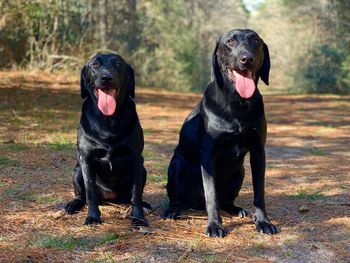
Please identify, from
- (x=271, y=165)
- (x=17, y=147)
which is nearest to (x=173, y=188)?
(x=271, y=165)

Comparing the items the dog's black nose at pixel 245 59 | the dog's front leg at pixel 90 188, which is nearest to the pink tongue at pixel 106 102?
the dog's front leg at pixel 90 188

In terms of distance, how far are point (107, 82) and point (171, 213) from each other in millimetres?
1172

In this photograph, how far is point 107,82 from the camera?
3750 millimetres

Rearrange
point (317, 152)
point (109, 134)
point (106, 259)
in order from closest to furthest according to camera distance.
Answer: point (106, 259), point (109, 134), point (317, 152)

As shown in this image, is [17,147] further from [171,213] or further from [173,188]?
[171,213]

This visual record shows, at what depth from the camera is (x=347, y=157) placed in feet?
23.6

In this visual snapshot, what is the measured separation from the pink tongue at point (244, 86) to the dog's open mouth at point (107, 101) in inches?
37.4

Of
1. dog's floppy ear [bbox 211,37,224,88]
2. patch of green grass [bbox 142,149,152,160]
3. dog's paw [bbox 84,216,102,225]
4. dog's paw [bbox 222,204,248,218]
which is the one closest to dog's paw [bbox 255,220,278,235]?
dog's paw [bbox 222,204,248,218]

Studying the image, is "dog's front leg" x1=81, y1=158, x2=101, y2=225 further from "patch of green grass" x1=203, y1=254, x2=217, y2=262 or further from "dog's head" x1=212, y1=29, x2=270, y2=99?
"dog's head" x1=212, y1=29, x2=270, y2=99

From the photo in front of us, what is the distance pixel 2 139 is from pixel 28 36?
878 cm

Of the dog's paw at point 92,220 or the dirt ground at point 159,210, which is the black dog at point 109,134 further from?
the dirt ground at point 159,210

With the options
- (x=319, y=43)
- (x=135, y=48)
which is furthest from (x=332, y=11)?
(x=135, y=48)

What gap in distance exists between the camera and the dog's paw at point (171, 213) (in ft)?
13.2

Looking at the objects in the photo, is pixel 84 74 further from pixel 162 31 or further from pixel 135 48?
pixel 162 31
